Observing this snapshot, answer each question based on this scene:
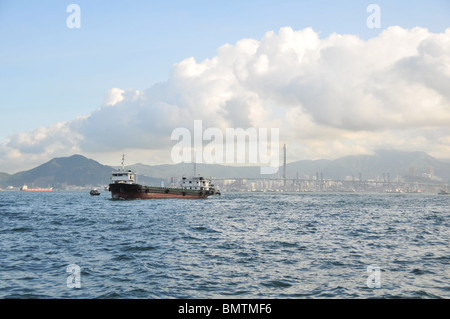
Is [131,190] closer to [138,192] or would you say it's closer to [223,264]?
[138,192]

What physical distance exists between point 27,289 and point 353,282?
39.4ft

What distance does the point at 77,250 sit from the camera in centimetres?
2188

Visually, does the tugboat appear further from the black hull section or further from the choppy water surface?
the choppy water surface

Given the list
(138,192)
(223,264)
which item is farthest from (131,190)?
(223,264)

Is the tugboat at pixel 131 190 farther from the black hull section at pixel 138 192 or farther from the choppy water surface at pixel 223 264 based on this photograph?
the choppy water surface at pixel 223 264

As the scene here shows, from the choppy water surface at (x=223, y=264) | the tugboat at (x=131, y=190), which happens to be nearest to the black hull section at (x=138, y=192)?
the tugboat at (x=131, y=190)

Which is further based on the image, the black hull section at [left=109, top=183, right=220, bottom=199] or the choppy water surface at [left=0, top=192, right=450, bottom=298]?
the black hull section at [left=109, top=183, right=220, bottom=199]

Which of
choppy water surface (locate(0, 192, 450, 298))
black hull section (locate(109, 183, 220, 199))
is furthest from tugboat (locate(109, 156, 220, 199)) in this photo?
choppy water surface (locate(0, 192, 450, 298))

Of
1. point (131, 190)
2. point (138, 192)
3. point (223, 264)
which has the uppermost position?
point (131, 190)

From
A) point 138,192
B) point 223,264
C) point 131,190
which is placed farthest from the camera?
point 138,192

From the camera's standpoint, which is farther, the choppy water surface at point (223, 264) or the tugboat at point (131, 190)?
the tugboat at point (131, 190)

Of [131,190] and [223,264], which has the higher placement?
[131,190]

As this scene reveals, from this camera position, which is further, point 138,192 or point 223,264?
point 138,192
